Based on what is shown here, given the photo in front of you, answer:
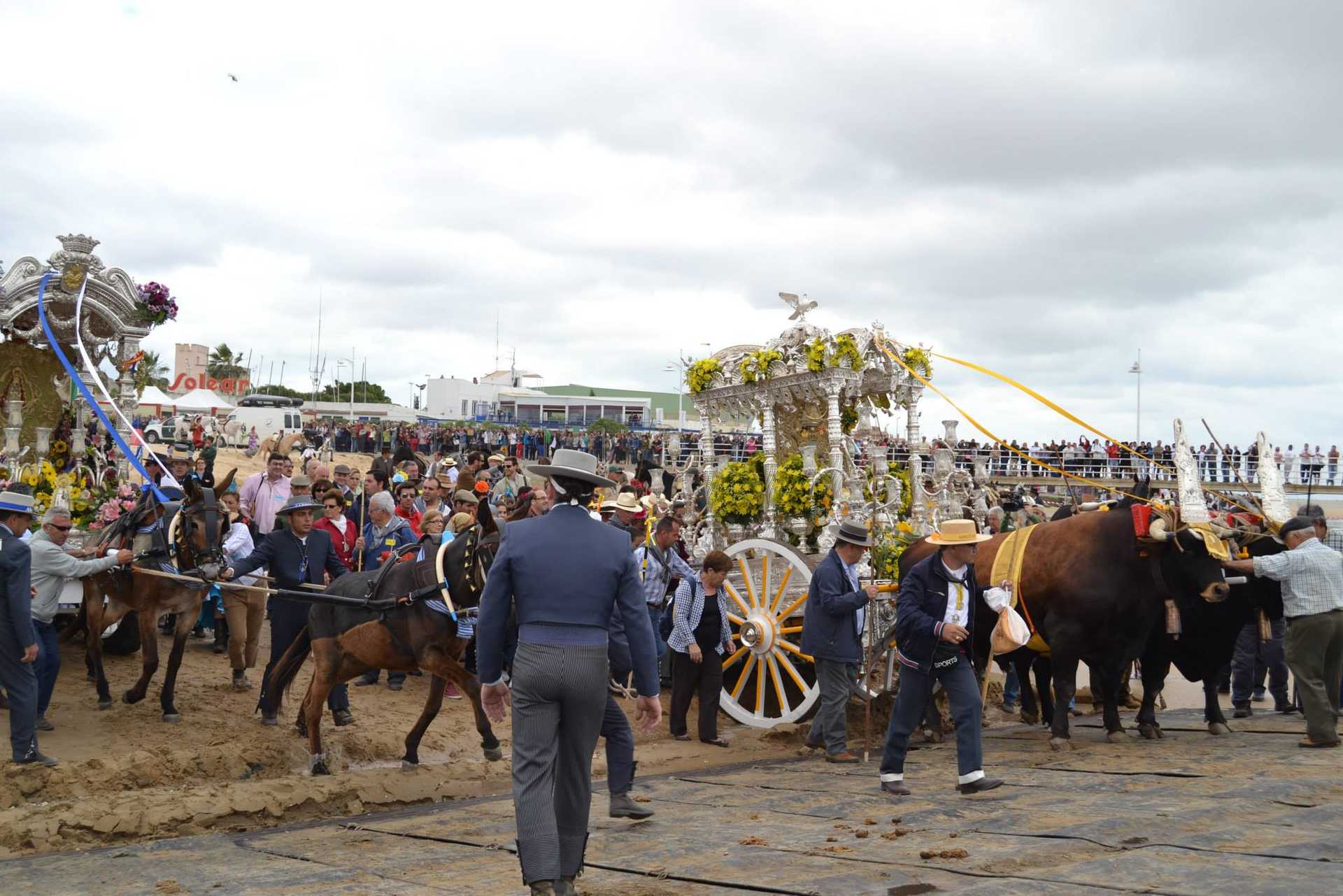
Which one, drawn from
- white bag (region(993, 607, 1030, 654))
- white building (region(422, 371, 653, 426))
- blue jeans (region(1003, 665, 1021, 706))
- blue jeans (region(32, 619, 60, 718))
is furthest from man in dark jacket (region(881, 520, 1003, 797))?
white building (region(422, 371, 653, 426))

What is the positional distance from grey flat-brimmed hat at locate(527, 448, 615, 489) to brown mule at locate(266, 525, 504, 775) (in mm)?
2342

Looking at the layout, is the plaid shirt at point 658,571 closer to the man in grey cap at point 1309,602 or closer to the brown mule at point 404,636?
the brown mule at point 404,636

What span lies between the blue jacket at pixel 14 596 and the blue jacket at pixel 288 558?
2.17 metres

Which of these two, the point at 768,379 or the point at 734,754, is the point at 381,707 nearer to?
the point at 734,754

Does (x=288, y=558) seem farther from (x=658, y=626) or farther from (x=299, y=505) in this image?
(x=658, y=626)

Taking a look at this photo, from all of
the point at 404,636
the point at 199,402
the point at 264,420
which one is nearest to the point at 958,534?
the point at 404,636

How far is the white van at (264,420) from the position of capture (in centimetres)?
4266

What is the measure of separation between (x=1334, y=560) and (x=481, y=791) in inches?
264

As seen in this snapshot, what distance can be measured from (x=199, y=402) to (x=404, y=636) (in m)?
37.0

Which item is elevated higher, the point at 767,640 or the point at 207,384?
the point at 207,384

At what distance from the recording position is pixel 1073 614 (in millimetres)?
9609

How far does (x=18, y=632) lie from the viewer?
800 centimetres

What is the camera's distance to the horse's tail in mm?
9859

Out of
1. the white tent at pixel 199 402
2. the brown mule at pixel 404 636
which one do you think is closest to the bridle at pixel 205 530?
the brown mule at pixel 404 636
